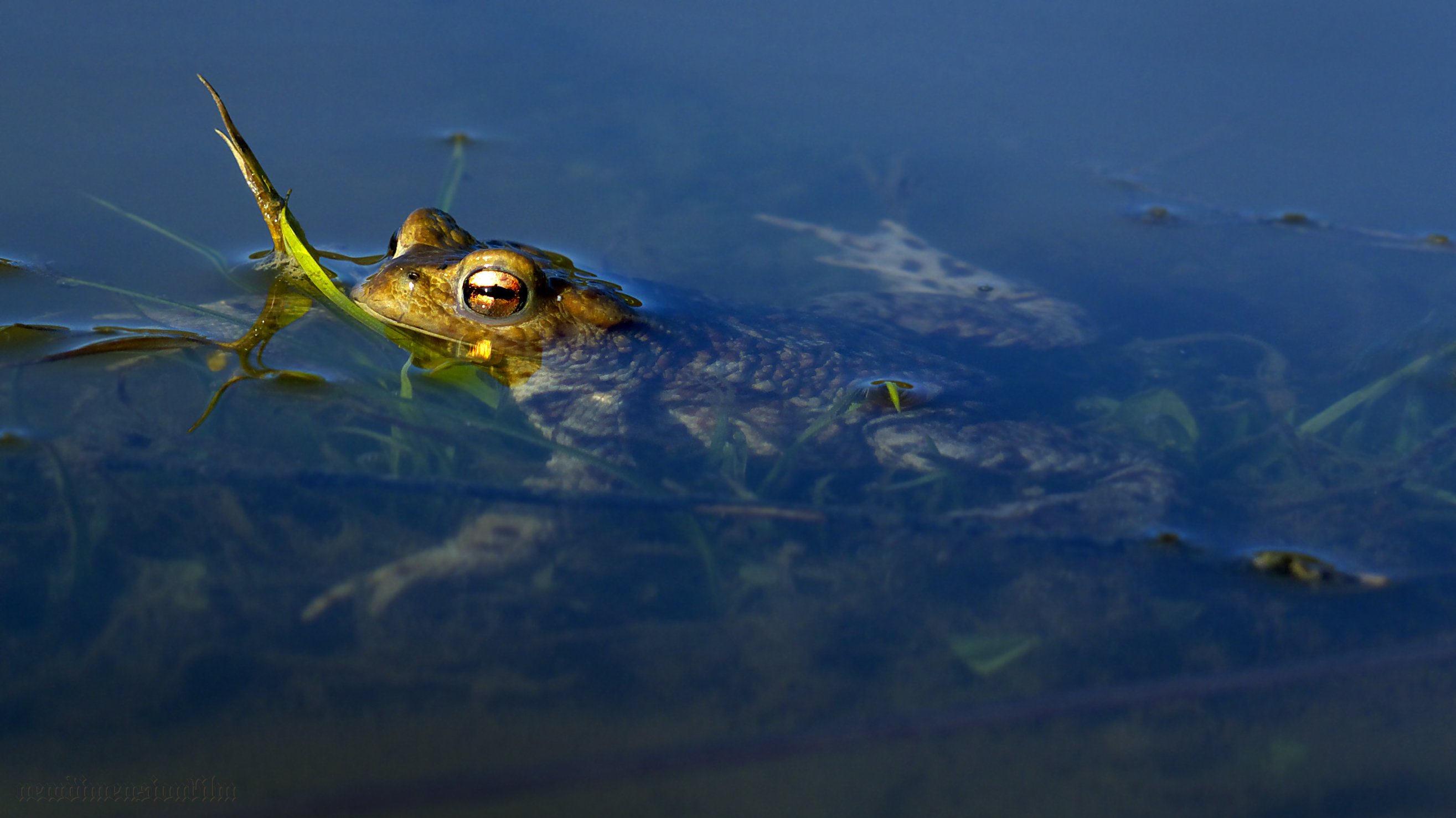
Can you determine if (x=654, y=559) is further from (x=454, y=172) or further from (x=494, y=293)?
(x=454, y=172)

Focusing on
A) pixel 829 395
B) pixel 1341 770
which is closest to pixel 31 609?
pixel 829 395

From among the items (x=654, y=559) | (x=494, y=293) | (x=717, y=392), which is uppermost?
(x=494, y=293)

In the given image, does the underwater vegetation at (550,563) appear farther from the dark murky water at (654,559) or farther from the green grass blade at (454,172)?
the green grass blade at (454,172)

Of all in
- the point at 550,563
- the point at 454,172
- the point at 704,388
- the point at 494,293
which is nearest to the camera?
the point at 550,563

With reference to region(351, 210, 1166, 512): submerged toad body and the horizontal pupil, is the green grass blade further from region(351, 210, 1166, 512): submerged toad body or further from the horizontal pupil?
the horizontal pupil

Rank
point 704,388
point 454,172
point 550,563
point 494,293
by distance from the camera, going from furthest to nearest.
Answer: point 454,172 < point 704,388 < point 494,293 < point 550,563

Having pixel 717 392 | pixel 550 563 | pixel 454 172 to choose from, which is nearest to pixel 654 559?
pixel 550 563

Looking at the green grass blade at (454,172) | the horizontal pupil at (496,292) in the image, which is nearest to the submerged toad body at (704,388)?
the horizontal pupil at (496,292)
